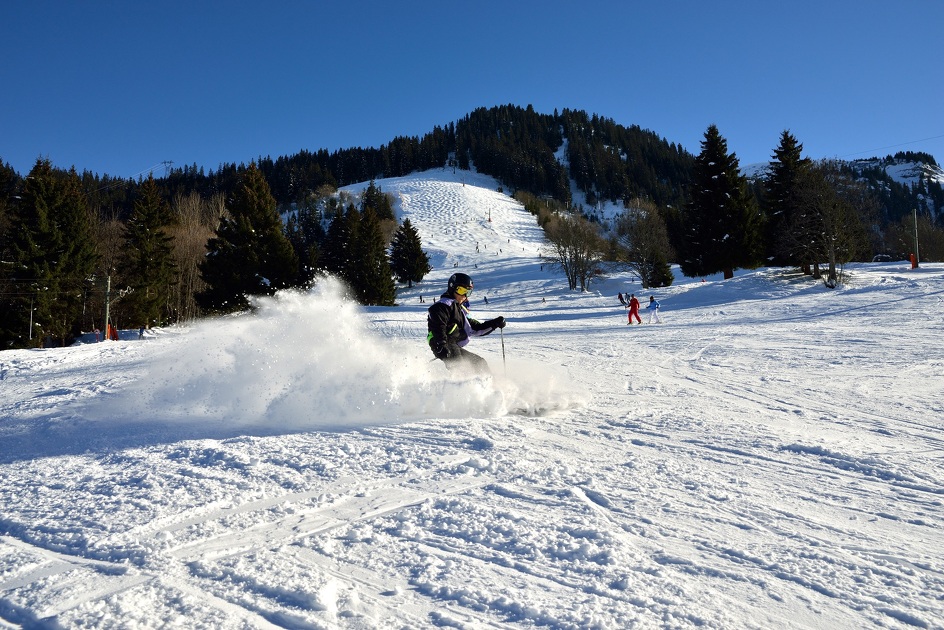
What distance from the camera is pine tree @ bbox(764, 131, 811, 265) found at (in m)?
33.6

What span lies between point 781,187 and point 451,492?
38128 millimetres

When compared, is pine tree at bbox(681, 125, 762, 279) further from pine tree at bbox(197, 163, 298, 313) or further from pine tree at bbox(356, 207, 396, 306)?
pine tree at bbox(197, 163, 298, 313)

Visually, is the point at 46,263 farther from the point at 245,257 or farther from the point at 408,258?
the point at 408,258

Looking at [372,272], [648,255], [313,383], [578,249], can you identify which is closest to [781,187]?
[648,255]

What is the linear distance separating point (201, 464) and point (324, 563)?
8.25 ft

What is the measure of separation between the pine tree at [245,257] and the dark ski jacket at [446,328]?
32060 mm

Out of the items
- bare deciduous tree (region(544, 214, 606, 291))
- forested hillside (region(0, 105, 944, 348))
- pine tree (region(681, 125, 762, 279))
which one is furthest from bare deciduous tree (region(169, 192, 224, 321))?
pine tree (region(681, 125, 762, 279))

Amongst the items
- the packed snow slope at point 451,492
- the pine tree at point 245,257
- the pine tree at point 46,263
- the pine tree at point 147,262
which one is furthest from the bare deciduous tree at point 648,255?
the pine tree at point 46,263

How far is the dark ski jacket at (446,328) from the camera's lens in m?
7.19

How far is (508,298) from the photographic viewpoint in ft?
157

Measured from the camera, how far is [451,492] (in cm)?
412

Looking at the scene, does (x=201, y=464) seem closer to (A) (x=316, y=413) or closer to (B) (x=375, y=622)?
(A) (x=316, y=413)

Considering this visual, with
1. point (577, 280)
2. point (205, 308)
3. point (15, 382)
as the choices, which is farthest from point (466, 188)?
point (15, 382)

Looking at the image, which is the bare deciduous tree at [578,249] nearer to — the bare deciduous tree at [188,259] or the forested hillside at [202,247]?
the forested hillside at [202,247]
